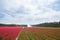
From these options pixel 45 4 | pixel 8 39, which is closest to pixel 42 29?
pixel 45 4

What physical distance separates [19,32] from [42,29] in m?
1.13

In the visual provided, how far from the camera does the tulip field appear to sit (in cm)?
1062

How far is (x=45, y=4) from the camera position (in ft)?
36.2

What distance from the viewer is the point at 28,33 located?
11.6m

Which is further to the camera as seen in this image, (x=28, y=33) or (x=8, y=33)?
(x=28, y=33)

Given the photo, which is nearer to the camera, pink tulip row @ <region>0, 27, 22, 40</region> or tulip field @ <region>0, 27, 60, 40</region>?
pink tulip row @ <region>0, 27, 22, 40</region>

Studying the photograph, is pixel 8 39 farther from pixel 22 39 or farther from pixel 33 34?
pixel 33 34

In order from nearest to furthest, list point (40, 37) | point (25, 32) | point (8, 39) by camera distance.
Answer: point (8, 39)
point (40, 37)
point (25, 32)

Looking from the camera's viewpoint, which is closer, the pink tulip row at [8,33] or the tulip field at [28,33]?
the pink tulip row at [8,33]

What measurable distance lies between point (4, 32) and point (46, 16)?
2.12 meters

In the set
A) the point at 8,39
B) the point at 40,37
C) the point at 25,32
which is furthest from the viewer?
the point at 25,32

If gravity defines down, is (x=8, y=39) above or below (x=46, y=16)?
below

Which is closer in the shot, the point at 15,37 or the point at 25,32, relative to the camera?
the point at 15,37

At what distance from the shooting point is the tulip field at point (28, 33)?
10.6 meters
